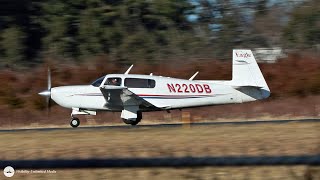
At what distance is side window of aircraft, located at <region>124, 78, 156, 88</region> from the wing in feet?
1.44

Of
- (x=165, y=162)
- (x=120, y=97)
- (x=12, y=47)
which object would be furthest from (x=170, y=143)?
(x=12, y=47)

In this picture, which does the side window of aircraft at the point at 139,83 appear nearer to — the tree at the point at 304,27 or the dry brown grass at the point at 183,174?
the dry brown grass at the point at 183,174

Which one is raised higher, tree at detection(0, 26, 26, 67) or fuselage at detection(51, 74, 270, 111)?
fuselage at detection(51, 74, 270, 111)

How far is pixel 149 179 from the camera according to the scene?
8625 millimetres

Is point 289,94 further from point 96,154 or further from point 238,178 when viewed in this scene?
point 238,178

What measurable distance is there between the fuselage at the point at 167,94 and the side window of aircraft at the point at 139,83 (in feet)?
0.13

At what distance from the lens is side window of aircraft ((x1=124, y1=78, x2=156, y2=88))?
25720 mm

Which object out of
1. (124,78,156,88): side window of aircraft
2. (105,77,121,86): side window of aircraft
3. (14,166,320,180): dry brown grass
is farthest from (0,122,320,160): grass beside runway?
(124,78,156,88): side window of aircraft

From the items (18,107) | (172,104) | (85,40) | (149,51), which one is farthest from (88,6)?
(172,104)

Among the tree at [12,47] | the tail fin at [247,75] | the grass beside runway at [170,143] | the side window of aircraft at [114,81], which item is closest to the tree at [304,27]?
the tree at [12,47]

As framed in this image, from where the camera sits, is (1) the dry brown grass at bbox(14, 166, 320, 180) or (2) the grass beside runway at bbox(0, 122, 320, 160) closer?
(1) the dry brown grass at bbox(14, 166, 320, 180)

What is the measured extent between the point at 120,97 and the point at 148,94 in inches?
42.5

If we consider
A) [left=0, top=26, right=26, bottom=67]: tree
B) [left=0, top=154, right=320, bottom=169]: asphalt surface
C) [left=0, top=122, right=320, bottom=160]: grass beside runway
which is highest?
[left=0, top=154, right=320, bottom=169]: asphalt surface

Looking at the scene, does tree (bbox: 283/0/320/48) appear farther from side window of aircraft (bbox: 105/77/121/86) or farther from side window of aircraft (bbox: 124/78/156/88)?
side window of aircraft (bbox: 105/77/121/86)
